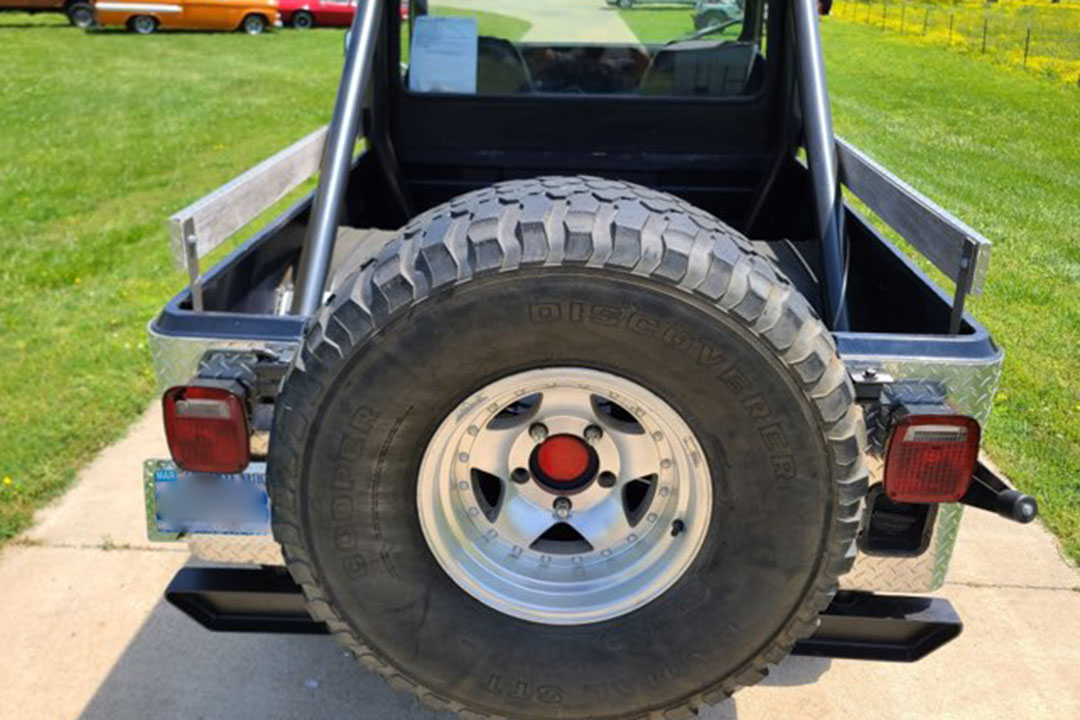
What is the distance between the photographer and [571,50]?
406cm

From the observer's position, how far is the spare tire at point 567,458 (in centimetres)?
177

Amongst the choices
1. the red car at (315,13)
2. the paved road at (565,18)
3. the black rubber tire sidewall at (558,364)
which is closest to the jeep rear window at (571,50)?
the paved road at (565,18)

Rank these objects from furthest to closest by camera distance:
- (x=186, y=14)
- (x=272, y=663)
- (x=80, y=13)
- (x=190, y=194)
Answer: (x=80, y=13)
(x=186, y=14)
(x=190, y=194)
(x=272, y=663)

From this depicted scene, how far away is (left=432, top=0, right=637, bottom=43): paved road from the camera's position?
13.2ft

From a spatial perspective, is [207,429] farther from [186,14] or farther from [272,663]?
[186,14]

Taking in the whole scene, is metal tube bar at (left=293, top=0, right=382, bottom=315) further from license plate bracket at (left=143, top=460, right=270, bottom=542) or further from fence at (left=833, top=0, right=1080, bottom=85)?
fence at (left=833, top=0, right=1080, bottom=85)

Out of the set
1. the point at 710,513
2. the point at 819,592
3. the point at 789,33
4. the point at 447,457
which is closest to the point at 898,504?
the point at 819,592

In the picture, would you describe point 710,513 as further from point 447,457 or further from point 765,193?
point 765,193

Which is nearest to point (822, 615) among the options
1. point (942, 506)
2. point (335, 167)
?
point (942, 506)

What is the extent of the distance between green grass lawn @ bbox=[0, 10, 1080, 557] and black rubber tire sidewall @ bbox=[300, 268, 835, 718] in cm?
220

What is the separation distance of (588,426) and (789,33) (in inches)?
98.4

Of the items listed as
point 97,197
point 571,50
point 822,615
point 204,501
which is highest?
point 571,50

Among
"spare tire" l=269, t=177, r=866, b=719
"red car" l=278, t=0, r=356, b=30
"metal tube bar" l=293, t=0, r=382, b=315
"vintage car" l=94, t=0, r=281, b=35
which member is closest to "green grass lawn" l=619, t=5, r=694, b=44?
"metal tube bar" l=293, t=0, r=382, b=315

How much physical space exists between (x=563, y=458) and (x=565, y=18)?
2.52 metres
